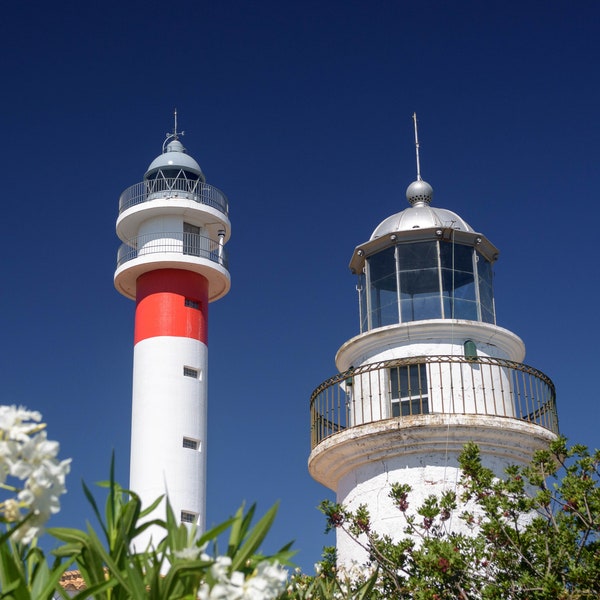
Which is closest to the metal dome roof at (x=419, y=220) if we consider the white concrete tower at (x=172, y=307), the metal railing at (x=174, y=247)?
the white concrete tower at (x=172, y=307)

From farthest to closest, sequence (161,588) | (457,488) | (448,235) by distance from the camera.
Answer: (448,235), (457,488), (161,588)

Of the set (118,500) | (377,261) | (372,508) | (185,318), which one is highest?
(185,318)

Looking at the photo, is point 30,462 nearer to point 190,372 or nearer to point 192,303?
point 190,372

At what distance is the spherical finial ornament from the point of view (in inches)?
597

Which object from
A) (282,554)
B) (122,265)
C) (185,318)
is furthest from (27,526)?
(122,265)

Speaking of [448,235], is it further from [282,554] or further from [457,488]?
[282,554]

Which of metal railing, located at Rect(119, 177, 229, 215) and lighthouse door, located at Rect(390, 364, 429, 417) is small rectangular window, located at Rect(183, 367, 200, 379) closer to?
metal railing, located at Rect(119, 177, 229, 215)

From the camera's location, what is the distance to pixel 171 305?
2475 centimetres

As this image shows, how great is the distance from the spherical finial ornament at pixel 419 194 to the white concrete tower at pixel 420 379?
27cm

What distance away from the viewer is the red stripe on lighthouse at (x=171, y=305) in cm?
2441

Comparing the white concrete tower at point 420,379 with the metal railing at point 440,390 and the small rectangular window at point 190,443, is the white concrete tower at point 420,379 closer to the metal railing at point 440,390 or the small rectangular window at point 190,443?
the metal railing at point 440,390

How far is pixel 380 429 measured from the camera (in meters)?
12.1

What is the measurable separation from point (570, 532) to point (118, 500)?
5168 mm

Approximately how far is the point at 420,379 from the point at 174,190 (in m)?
15.6
